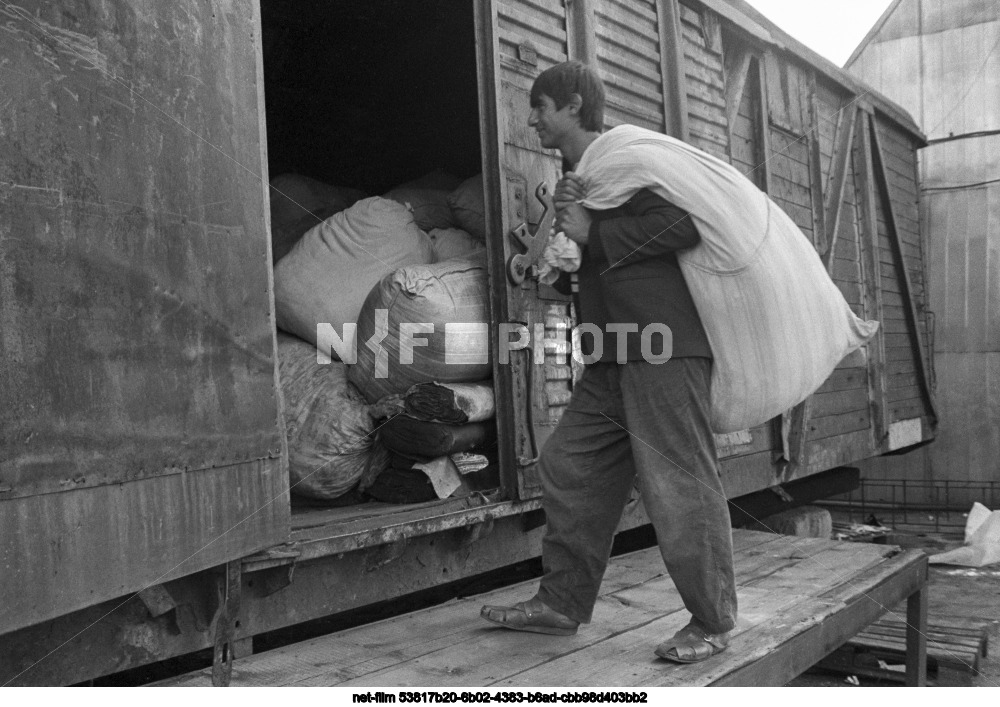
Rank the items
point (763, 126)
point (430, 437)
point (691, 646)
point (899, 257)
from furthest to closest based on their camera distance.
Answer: point (899, 257)
point (763, 126)
point (430, 437)
point (691, 646)

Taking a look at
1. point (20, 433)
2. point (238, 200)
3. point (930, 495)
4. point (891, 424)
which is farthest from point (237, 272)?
point (930, 495)

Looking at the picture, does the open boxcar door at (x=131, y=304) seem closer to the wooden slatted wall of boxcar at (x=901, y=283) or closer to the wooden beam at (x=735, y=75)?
the wooden beam at (x=735, y=75)

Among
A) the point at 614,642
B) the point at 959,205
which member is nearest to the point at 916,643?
the point at 614,642

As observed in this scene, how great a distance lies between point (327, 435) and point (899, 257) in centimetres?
590

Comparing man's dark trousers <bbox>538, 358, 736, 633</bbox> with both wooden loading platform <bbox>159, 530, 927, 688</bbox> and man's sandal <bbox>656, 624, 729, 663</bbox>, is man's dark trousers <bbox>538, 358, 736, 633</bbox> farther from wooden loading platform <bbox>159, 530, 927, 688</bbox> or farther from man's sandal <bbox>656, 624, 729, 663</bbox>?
wooden loading platform <bbox>159, 530, 927, 688</bbox>

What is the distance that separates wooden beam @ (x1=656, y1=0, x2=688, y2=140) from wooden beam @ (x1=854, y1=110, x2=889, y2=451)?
10.0 feet

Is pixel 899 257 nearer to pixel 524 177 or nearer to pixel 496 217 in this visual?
pixel 524 177

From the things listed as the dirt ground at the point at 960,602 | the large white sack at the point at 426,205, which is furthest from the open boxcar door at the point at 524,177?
the dirt ground at the point at 960,602

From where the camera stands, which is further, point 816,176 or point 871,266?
point 871,266

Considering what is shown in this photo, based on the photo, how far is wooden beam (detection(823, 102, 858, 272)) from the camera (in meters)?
6.41

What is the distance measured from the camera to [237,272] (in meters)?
2.43

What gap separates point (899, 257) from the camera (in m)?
7.60
